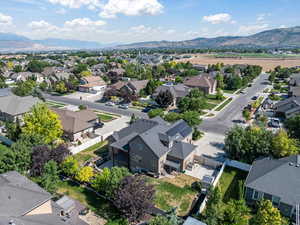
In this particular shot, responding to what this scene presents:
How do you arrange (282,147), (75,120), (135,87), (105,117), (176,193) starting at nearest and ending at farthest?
(176,193) → (282,147) → (75,120) → (105,117) → (135,87)

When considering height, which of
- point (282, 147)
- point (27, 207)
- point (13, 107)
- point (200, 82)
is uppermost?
point (200, 82)

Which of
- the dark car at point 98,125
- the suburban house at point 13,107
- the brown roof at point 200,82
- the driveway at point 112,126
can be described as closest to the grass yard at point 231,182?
the driveway at point 112,126

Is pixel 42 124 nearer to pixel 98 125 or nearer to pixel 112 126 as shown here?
pixel 98 125

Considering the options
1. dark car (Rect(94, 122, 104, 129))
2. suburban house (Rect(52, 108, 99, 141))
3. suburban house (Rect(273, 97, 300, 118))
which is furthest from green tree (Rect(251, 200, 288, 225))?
suburban house (Rect(273, 97, 300, 118))

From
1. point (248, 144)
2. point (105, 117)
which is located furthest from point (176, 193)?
point (105, 117)

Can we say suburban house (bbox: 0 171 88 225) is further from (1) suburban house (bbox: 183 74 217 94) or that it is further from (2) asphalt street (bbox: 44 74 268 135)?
(1) suburban house (bbox: 183 74 217 94)

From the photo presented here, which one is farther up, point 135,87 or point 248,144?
point 135,87

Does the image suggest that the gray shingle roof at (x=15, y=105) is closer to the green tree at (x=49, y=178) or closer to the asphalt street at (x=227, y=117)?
the green tree at (x=49, y=178)
